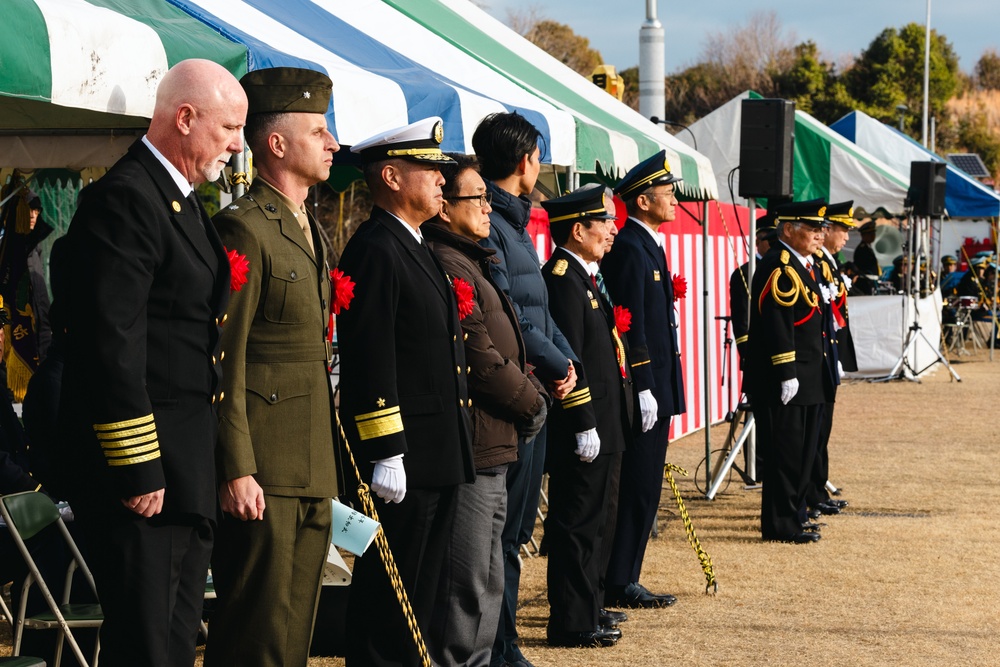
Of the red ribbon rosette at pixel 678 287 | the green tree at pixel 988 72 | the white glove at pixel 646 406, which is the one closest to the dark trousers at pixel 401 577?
the white glove at pixel 646 406

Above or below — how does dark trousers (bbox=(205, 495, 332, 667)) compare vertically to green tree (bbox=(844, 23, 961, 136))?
below

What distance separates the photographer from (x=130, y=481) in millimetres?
2914

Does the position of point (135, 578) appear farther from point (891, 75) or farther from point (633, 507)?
point (891, 75)

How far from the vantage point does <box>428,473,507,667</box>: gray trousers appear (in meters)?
4.28

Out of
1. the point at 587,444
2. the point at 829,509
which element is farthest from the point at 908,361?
the point at 587,444

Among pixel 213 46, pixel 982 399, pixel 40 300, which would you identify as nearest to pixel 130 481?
pixel 213 46

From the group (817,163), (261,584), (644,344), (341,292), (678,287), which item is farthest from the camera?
(817,163)

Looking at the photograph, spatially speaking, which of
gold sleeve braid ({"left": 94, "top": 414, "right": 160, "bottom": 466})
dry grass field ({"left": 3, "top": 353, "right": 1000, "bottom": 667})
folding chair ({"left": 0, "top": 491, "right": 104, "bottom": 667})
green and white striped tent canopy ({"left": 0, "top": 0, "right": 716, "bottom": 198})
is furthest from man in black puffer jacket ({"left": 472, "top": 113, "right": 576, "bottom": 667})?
gold sleeve braid ({"left": 94, "top": 414, "right": 160, "bottom": 466})

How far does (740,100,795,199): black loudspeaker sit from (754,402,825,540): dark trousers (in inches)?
72.4

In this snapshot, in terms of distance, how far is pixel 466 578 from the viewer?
4293 millimetres

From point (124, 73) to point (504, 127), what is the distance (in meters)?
1.91

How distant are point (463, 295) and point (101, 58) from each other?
135 centimetres

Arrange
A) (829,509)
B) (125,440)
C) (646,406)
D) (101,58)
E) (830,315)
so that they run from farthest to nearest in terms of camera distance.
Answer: (829,509) → (830,315) → (646,406) → (101,58) → (125,440)

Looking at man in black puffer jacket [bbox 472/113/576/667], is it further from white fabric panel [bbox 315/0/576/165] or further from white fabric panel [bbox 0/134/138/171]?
white fabric panel [bbox 0/134/138/171]
